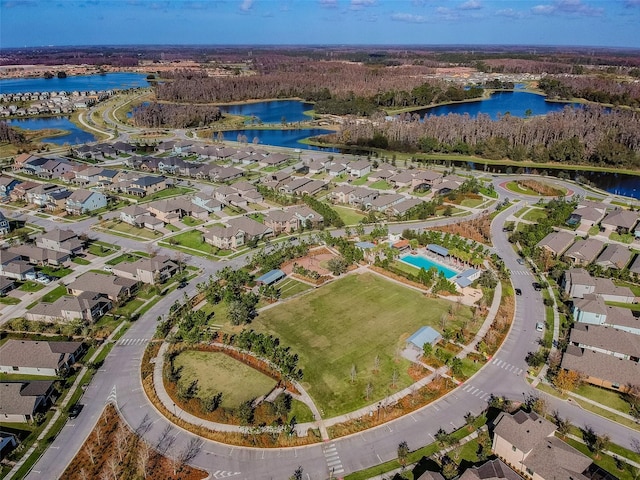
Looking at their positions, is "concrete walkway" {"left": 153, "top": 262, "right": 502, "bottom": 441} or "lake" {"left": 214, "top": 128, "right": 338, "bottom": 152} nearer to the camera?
"concrete walkway" {"left": 153, "top": 262, "right": 502, "bottom": 441}

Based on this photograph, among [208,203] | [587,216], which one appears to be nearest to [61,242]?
[208,203]

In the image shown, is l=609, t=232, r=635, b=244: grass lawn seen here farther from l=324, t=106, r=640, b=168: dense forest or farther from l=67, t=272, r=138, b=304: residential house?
l=67, t=272, r=138, b=304: residential house

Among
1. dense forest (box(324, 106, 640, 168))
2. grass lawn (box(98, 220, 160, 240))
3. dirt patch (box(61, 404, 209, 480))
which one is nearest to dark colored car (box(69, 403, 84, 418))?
dirt patch (box(61, 404, 209, 480))

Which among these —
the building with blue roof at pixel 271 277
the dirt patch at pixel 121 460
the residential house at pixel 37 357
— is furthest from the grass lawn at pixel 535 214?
the residential house at pixel 37 357

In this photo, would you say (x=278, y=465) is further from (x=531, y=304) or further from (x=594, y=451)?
(x=531, y=304)

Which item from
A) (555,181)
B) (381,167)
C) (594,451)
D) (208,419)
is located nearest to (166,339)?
(208,419)

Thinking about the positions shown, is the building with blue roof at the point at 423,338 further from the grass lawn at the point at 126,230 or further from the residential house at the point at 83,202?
the residential house at the point at 83,202
